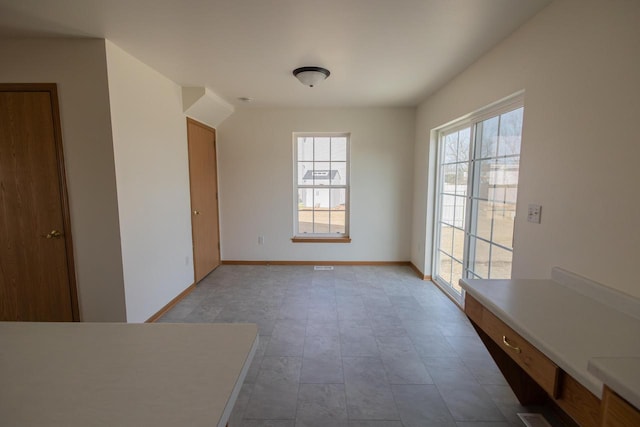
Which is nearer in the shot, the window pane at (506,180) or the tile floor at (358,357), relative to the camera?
the tile floor at (358,357)

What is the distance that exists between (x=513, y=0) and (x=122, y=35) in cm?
257

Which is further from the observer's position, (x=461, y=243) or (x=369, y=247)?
(x=369, y=247)

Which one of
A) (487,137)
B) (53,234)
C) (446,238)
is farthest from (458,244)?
(53,234)

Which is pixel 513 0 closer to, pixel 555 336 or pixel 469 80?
pixel 469 80

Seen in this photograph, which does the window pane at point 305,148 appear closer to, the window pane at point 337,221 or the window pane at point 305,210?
the window pane at point 305,210

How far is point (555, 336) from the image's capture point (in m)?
1.03

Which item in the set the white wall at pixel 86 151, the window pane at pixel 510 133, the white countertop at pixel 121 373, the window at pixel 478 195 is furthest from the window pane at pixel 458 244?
the white wall at pixel 86 151

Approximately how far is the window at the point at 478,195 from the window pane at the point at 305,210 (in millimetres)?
1884

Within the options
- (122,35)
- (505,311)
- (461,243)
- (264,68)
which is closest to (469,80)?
(461,243)

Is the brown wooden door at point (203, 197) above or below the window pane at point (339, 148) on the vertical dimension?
below

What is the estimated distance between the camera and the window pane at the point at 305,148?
14.5 ft

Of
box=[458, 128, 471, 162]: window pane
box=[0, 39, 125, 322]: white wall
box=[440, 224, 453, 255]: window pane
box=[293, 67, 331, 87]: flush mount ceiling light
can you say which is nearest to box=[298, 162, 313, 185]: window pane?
box=[293, 67, 331, 87]: flush mount ceiling light

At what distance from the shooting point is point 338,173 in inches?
176

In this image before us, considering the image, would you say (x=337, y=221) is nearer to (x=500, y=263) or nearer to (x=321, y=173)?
(x=321, y=173)
